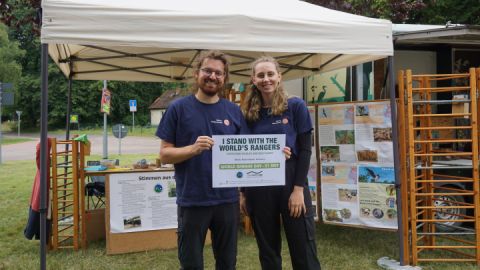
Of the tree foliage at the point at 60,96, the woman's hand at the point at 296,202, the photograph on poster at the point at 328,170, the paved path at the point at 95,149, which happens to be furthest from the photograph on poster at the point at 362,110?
the tree foliage at the point at 60,96

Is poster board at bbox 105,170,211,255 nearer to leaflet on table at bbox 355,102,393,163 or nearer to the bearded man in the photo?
leaflet on table at bbox 355,102,393,163

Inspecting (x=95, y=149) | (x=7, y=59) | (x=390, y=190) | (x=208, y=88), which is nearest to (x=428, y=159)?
(x=390, y=190)

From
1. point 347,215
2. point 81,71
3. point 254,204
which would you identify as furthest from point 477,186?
point 81,71

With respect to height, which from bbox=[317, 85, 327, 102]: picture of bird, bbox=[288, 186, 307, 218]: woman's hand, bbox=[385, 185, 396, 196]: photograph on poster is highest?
bbox=[317, 85, 327, 102]: picture of bird

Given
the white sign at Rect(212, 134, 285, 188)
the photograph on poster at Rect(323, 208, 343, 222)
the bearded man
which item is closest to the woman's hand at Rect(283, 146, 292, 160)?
the white sign at Rect(212, 134, 285, 188)

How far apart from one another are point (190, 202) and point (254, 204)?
53 cm

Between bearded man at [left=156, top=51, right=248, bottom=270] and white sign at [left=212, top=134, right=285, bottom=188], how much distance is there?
11 cm

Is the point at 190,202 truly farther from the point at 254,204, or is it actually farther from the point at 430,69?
the point at 430,69

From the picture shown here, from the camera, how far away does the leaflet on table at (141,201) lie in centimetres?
478

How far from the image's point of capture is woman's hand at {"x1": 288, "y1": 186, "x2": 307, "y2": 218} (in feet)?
9.03

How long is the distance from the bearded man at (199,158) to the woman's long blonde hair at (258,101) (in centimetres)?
24

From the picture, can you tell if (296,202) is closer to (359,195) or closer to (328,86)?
(359,195)

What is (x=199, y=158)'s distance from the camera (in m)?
2.56

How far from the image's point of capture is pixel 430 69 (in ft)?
22.8
